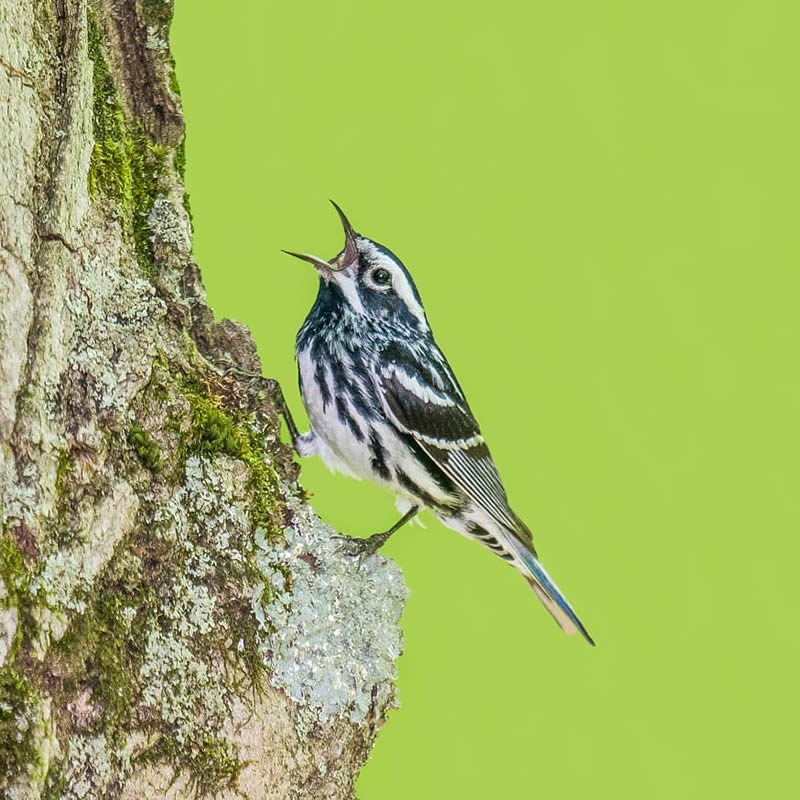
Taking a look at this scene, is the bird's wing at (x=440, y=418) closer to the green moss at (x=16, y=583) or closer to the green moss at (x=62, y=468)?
the green moss at (x=62, y=468)

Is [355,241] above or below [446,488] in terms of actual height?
above

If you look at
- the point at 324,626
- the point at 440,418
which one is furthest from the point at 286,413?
the point at 324,626

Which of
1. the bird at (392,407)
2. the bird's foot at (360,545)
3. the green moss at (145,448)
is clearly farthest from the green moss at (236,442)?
the bird at (392,407)

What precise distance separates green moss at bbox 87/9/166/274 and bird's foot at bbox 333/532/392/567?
39.8 inches

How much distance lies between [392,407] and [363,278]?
1.84ft

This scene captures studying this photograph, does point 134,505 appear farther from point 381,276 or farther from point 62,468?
point 381,276

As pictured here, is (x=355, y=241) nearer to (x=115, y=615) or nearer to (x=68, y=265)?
(x=68, y=265)

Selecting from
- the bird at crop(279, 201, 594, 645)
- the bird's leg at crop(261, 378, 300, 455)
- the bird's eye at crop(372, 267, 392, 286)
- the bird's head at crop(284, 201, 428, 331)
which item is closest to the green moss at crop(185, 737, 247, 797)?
the bird's leg at crop(261, 378, 300, 455)

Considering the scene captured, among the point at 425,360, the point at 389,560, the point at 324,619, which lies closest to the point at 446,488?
the point at 425,360

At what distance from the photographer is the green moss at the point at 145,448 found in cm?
289

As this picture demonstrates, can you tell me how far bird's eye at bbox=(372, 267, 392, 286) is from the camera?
14.8 ft

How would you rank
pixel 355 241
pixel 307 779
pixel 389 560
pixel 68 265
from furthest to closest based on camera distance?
pixel 355 241 → pixel 389 560 → pixel 307 779 → pixel 68 265

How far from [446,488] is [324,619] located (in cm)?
139

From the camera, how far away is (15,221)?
269 centimetres
